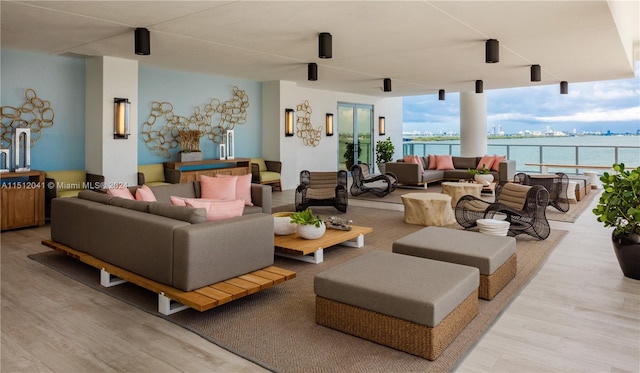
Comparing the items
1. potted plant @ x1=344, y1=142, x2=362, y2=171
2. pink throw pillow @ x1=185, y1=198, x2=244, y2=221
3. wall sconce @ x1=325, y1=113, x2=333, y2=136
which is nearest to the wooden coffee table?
pink throw pillow @ x1=185, y1=198, x2=244, y2=221

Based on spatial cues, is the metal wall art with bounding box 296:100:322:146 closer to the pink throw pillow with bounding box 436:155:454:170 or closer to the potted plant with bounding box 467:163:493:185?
the pink throw pillow with bounding box 436:155:454:170

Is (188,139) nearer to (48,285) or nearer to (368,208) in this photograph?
(368,208)

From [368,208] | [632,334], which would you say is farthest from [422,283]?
[368,208]

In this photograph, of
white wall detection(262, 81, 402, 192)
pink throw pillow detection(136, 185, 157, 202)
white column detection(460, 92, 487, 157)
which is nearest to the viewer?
pink throw pillow detection(136, 185, 157, 202)

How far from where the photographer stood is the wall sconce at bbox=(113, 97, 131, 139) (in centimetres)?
725

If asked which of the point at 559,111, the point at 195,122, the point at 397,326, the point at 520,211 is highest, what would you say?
the point at 559,111

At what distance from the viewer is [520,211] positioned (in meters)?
5.64

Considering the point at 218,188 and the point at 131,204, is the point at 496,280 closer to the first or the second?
the point at 131,204

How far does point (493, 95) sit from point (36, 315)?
18238 millimetres

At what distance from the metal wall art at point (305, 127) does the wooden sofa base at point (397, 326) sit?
8.86 meters

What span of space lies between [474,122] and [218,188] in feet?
31.2

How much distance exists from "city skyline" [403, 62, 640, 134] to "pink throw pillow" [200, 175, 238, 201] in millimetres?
10467

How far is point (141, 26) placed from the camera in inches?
209

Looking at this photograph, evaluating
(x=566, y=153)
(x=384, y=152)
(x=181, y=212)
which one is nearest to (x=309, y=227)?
(x=181, y=212)
